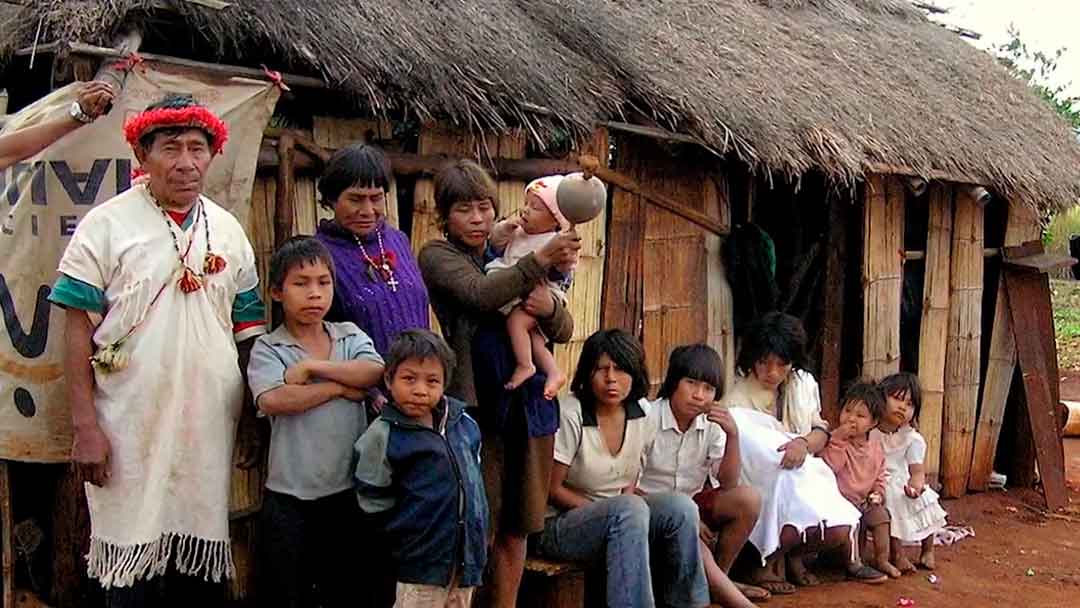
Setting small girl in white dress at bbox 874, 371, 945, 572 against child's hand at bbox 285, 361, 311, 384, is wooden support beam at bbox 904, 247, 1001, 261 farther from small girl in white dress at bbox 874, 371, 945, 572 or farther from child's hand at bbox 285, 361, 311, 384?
child's hand at bbox 285, 361, 311, 384

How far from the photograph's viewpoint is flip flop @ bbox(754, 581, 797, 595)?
531cm

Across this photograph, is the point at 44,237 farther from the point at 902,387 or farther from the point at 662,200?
the point at 902,387

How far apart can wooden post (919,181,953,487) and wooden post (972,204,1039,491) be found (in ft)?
1.53

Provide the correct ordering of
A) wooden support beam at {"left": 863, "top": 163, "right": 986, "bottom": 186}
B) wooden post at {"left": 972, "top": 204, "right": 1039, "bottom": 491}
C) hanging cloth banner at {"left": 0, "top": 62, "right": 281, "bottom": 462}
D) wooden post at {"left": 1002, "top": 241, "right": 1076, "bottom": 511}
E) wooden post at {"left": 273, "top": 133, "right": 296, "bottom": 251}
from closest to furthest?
hanging cloth banner at {"left": 0, "top": 62, "right": 281, "bottom": 462} → wooden post at {"left": 273, "top": 133, "right": 296, "bottom": 251} → wooden support beam at {"left": 863, "top": 163, "right": 986, "bottom": 186} → wooden post at {"left": 1002, "top": 241, "right": 1076, "bottom": 511} → wooden post at {"left": 972, "top": 204, "right": 1039, "bottom": 491}

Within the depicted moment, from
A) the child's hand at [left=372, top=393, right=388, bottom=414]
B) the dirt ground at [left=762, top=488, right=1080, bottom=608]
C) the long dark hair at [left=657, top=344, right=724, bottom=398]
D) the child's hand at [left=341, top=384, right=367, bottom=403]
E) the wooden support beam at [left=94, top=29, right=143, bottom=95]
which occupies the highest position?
the wooden support beam at [left=94, top=29, right=143, bottom=95]

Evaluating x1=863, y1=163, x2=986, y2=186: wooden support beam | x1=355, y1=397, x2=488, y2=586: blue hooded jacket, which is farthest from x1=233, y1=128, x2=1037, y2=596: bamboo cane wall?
x1=355, y1=397, x2=488, y2=586: blue hooded jacket

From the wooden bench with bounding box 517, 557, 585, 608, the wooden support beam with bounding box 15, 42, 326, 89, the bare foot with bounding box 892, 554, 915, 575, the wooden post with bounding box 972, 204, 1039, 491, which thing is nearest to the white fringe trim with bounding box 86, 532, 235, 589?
the wooden bench with bounding box 517, 557, 585, 608

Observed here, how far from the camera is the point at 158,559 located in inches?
131

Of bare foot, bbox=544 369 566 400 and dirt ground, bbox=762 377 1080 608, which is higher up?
bare foot, bbox=544 369 566 400

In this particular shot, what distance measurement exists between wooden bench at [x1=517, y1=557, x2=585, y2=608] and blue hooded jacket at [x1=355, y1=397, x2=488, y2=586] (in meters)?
0.78

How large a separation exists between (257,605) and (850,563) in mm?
2801

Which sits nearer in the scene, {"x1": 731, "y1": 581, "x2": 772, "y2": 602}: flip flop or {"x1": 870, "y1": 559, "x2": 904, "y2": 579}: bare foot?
{"x1": 731, "y1": 581, "x2": 772, "y2": 602}: flip flop

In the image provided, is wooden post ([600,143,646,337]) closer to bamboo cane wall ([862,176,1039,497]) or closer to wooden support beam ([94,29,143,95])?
bamboo cane wall ([862,176,1039,497])

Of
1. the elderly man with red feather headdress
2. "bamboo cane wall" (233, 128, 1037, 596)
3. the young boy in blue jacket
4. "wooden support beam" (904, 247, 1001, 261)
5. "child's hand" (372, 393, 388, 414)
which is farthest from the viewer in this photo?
"wooden support beam" (904, 247, 1001, 261)
